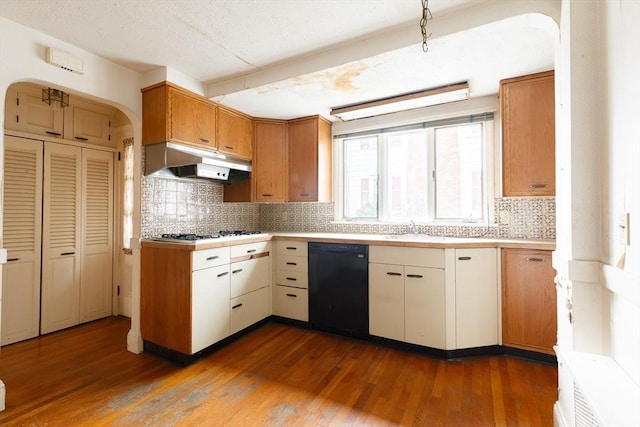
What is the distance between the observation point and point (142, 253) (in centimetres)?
250

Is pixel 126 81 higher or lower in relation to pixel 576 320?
higher

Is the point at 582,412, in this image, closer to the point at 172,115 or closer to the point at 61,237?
the point at 172,115

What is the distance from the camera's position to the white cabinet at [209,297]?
7.41ft

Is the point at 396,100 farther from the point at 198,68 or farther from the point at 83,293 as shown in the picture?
the point at 83,293

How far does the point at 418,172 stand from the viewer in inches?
124

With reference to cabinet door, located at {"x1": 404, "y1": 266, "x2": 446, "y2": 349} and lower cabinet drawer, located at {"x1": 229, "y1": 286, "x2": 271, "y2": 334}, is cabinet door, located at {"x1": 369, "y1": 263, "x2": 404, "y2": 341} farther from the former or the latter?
lower cabinet drawer, located at {"x1": 229, "y1": 286, "x2": 271, "y2": 334}

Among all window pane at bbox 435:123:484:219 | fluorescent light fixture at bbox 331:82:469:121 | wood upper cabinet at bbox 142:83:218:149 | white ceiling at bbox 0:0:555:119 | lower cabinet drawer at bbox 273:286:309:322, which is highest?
white ceiling at bbox 0:0:555:119

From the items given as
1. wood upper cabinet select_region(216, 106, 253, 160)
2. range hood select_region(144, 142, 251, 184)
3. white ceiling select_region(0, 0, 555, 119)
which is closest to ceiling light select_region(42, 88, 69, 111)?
white ceiling select_region(0, 0, 555, 119)

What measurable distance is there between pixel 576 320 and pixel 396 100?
2161 mm

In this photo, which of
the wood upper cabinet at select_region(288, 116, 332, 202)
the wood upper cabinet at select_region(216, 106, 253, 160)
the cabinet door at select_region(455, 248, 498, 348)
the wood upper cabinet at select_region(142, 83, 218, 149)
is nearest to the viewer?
the cabinet door at select_region(455, 248, 498, 348)

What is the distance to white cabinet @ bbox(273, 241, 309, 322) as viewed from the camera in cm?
293

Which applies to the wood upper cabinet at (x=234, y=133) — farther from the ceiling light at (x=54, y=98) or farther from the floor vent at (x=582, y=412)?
the floor vent at (x=582, y=412)

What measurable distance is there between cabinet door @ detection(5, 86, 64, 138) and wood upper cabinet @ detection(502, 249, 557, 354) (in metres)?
4.30

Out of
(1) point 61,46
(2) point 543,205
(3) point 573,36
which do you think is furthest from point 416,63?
(1) point 61,46
